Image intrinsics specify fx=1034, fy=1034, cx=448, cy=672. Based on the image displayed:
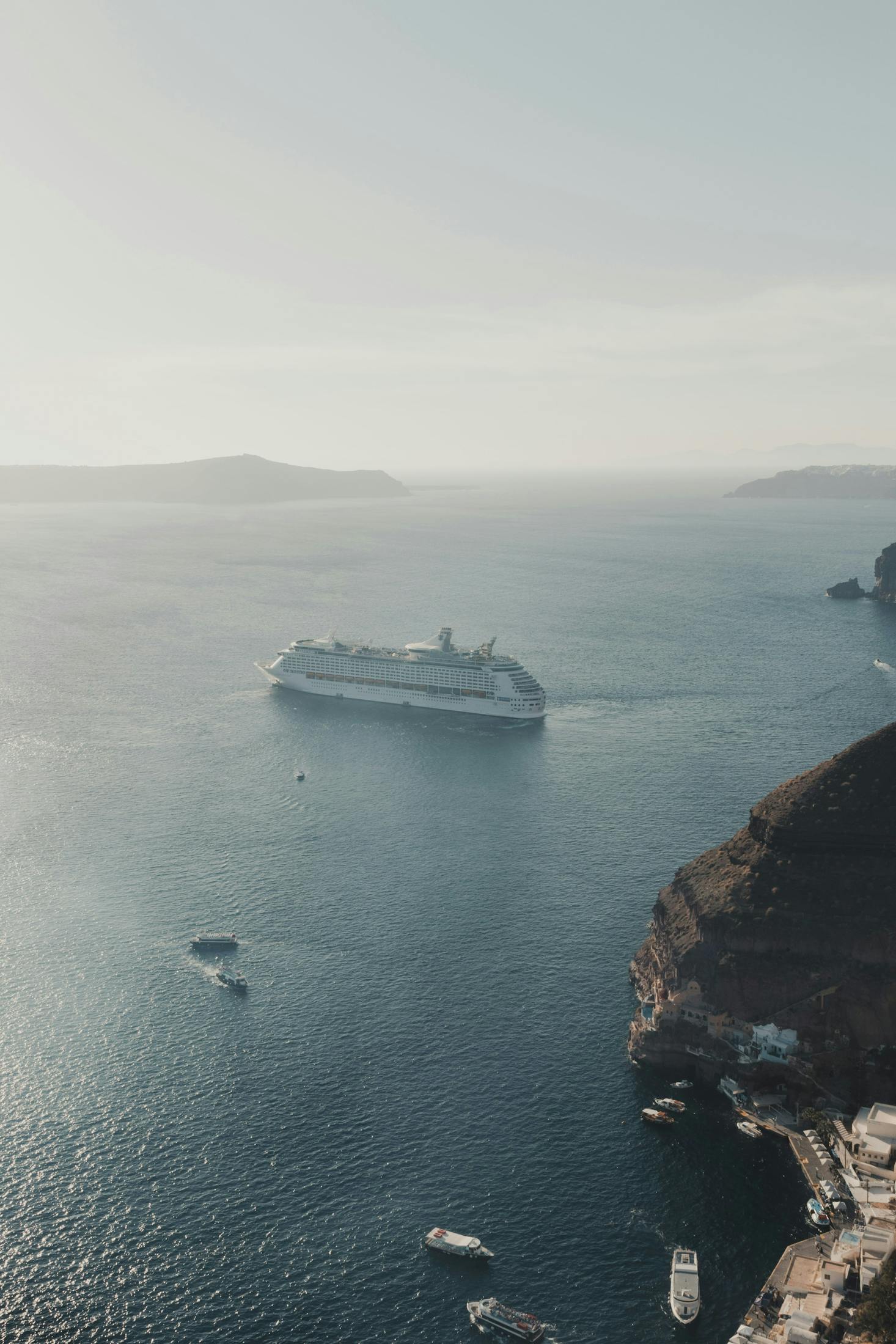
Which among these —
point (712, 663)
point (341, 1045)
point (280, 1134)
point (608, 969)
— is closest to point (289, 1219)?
point (280, 1134)

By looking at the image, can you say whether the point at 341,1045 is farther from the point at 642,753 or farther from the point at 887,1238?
the point at 642,753

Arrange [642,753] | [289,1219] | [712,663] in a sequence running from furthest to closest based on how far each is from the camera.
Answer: [712,663] → [642,753] → [289,1219]

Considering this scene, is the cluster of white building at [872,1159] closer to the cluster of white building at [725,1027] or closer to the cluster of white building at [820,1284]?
the cluster of white building at [820,1284]

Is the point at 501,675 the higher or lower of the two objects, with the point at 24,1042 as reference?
higher

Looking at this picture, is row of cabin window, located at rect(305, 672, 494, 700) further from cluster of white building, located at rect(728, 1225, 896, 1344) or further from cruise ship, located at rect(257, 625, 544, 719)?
cluster of white building, located at rect(728, 1225, 896, 1344)

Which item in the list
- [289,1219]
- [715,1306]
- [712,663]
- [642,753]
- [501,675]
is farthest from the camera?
[712,663]

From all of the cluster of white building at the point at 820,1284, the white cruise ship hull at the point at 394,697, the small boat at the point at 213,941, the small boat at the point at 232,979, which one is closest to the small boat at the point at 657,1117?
the cluster of white building at the point at 820,1284

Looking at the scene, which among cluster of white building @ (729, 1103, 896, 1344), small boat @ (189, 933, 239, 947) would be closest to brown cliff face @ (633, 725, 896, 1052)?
cluster of white building @ (729, 1103, 896, 1344)
